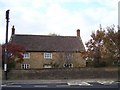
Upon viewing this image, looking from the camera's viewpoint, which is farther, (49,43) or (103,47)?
(49,43)

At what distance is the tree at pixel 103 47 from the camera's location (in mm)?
54312

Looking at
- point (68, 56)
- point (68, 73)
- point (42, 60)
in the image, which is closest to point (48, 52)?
point (42, 60)

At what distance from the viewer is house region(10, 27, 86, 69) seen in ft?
219

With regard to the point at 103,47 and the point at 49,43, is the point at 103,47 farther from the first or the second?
the point at 49,43

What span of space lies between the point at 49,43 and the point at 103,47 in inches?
691

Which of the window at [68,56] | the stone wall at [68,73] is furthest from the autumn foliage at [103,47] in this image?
the window at [68,56]

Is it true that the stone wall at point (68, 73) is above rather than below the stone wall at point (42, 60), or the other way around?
below

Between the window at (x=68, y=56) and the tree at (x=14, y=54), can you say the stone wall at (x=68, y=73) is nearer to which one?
the tree at (x=14, y=54)

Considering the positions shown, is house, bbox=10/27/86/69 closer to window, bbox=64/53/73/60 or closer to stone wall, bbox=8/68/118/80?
window, bbox=64/53/73/60

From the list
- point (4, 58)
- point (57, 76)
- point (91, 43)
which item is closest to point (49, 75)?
point (57, 76)

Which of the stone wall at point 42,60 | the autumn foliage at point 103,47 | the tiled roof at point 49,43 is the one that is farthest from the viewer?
the tiled roof at point 49,43

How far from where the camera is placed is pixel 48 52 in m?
68.5

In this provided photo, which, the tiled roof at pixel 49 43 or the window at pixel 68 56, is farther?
the tiled roof at pixel 49 43

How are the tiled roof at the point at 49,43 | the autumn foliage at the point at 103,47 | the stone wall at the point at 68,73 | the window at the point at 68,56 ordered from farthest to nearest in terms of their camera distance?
the tiled roof at the point at 49,43, the window at the point at 68,56, the autumn foliage at the point at 103,47, the stone wall at the point at 68,73
